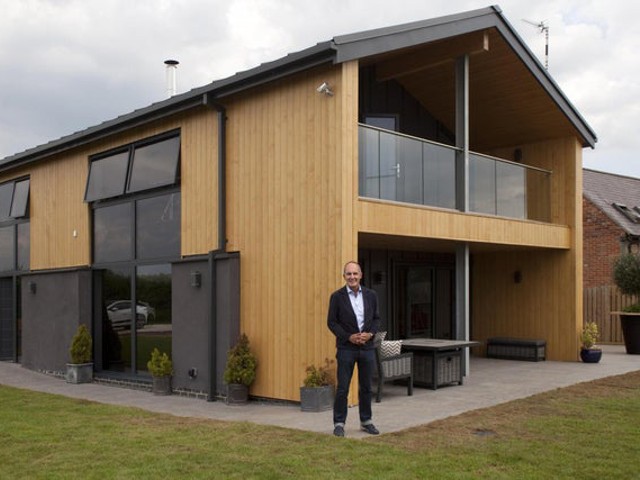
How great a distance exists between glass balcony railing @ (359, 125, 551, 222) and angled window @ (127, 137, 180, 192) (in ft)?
11.1

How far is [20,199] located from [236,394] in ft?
28.1

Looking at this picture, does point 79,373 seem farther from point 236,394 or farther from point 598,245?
point 598,245

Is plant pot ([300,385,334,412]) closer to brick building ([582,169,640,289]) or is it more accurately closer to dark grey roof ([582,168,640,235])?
brick building ([582,169,640,289])

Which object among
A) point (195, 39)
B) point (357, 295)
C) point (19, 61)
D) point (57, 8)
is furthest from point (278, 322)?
point (19, 61)

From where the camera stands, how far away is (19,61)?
14.5 metres

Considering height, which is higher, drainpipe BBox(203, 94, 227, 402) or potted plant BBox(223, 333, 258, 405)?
drainpipe BBox(203, 94, 227, 402)

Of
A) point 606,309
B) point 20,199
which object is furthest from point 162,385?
point 606,309

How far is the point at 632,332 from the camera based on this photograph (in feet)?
48.0

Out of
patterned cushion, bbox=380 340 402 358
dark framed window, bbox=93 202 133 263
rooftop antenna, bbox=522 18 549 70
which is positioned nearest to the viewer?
patterned cushion, bbox=380 340 402 358

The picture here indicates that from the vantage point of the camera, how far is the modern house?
9.01 m

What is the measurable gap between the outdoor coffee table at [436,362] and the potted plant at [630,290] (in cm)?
607

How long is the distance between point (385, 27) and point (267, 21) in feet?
20.5

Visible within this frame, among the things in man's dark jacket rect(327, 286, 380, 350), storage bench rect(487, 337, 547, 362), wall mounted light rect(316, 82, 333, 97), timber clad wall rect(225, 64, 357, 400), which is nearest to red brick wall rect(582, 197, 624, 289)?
storage bench rect(487, 337, 547, 362)

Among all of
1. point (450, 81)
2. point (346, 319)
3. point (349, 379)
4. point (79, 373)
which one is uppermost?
point (450, 81)
